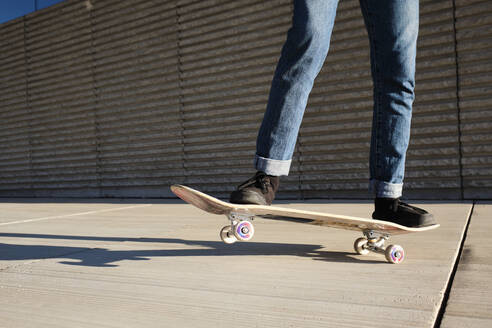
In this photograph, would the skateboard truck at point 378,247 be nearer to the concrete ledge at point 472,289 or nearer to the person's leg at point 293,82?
the concrete ledge at point 472,289

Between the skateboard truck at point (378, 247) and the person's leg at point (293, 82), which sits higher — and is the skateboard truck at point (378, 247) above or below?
below

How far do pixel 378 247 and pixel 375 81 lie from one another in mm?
601

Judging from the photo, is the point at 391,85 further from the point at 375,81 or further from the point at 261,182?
→ the point at 261,182

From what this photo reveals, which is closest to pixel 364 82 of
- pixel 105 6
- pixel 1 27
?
pixel 105 6

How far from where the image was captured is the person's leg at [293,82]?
1.36 meters

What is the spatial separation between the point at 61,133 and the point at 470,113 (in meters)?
5.45

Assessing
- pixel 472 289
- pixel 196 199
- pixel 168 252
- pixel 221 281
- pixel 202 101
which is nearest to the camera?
pixel 472 289

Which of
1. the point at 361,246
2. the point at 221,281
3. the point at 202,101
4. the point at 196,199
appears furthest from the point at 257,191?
the point at 202,101

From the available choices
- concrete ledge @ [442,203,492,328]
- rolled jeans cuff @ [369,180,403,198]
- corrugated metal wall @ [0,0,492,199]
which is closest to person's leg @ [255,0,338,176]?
rolled jeans cuff @ [369,180,403,198]

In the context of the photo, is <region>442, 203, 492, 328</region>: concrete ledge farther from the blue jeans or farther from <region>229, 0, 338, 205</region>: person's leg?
<region>229, 0, 338, 205</region>: person's leg

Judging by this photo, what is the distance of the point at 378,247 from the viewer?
142 centimetres

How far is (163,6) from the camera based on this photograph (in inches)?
209

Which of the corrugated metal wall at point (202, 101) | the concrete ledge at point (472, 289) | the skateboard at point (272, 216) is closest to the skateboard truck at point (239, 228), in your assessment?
the skateboard at point (272, 216)

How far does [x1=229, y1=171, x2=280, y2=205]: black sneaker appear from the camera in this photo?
4.20 feet
